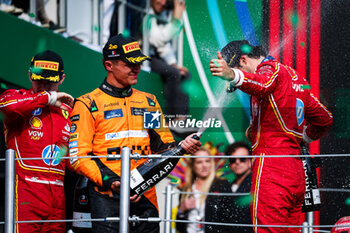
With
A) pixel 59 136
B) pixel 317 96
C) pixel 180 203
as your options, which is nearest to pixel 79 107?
pixel 59 136

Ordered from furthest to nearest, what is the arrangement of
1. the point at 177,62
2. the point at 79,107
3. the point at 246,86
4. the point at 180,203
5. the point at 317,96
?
1. the point at 180,203
2. the point at 177,62
3. the point at 317,96
4. the point at 79,107
5. the point at 246,86

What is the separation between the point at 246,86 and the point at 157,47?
2.32m

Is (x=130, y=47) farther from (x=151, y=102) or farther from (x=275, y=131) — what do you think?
(x=275, y=131)

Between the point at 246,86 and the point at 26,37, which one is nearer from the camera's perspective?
the point at 246,86

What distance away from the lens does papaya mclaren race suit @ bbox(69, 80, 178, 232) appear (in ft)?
15.7

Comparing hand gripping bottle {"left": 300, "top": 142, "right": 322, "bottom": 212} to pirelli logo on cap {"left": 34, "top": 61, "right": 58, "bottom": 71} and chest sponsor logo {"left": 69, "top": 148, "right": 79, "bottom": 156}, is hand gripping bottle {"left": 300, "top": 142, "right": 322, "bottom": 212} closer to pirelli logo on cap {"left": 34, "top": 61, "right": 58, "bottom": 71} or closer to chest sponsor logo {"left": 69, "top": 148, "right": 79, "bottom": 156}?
chest sponsor logo {"left": 69, "top": 148, "right": 79, "bottom": 156}

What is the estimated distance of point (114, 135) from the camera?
4.88 meters

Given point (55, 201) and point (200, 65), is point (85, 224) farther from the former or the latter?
point (200, 65)

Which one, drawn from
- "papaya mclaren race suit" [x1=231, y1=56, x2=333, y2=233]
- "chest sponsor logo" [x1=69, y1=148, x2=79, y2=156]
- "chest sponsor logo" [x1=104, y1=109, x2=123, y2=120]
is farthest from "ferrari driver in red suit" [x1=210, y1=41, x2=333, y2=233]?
"chest sponsor logo" [x1=69, y1=148, x2=79, y2=156]

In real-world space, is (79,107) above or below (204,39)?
below

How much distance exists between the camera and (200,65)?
566 centimetres

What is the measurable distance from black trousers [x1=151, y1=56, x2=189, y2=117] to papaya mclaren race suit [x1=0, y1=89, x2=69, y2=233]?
0.82 m

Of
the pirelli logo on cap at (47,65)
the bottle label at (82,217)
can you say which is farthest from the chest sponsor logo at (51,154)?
the pirelli logo on cap at (47,65)

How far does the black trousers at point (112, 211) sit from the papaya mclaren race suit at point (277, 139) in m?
0.66
